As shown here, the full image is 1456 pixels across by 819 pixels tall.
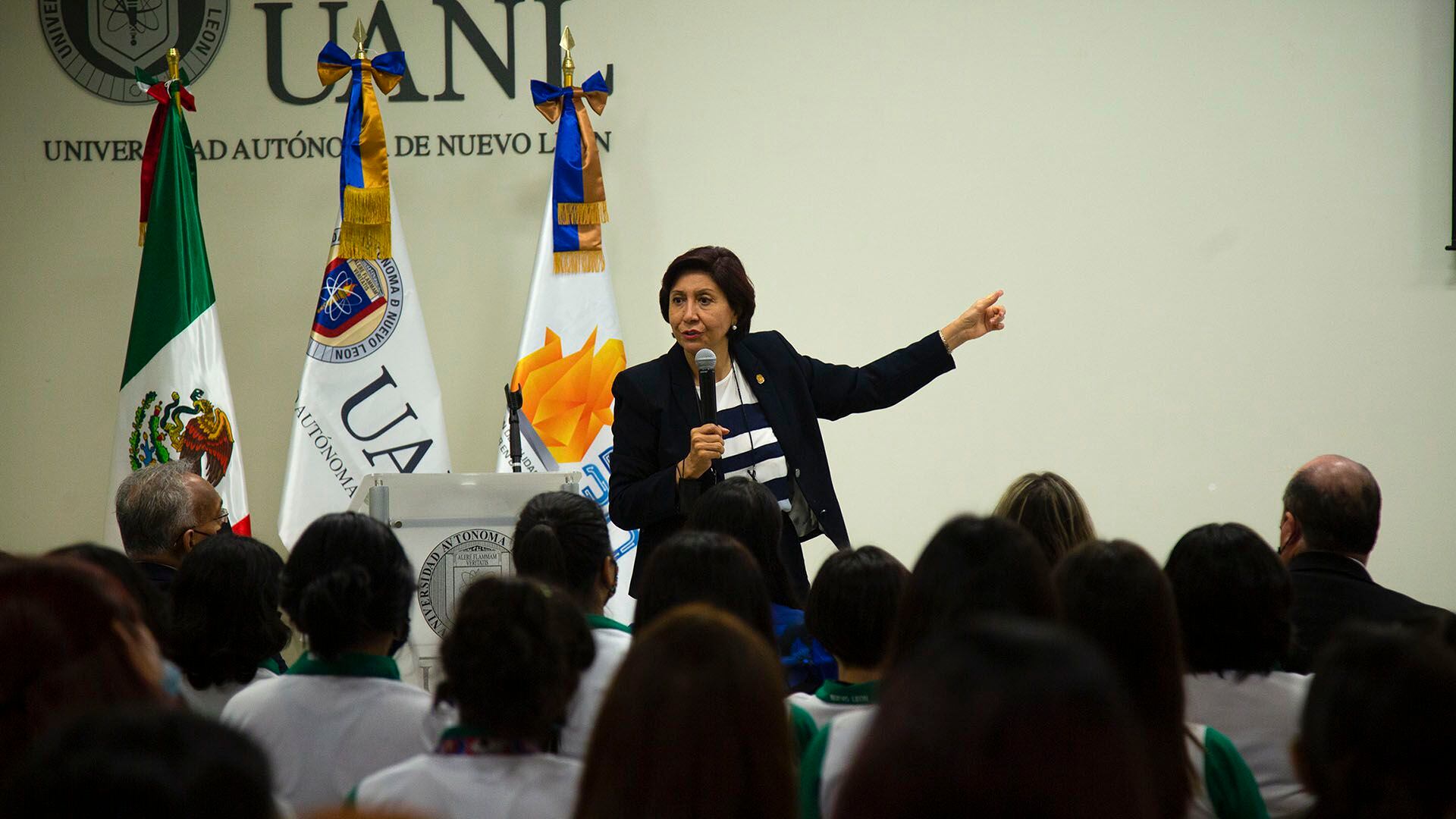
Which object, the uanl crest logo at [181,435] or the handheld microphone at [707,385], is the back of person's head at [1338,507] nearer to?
the handheld microphone at [707,385]

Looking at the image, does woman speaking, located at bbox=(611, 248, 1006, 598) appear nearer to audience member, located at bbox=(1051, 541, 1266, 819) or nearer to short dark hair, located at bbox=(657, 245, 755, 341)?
short dark hair, located at bbox=(657, 245, 755, 341)

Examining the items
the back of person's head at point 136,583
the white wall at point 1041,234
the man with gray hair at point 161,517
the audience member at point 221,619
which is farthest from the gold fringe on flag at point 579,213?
the back of person's head at point 136,583

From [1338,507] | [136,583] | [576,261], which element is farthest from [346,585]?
[576,261]

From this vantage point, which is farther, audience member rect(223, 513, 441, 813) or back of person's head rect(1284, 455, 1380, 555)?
back of person's head rect(1284, 455, 1380, 555)

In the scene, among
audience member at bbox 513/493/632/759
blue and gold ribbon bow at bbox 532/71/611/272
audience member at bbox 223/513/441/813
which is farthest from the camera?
blue and gold ribbon bow at bbox 532/71/611/272

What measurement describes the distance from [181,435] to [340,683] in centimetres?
278

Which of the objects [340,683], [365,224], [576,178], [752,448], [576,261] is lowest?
[340,683]

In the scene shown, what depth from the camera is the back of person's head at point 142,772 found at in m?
0.81

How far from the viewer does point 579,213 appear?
15.0 feet

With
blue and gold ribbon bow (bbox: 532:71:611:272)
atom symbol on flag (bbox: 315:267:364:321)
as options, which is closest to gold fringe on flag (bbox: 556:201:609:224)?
blue and gold ribbon bow (bbox: 532:71:611:272)

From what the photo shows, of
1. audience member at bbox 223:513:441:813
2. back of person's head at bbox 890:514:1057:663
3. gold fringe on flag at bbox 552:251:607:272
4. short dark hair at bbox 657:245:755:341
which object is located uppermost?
gold fringe on flag at bbox 552:251:607:272

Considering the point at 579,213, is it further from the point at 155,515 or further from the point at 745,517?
the point at 745,517

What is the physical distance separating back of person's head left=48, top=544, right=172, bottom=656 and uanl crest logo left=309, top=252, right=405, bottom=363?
8.05 feet

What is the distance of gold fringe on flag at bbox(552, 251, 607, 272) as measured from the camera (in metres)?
4.61
